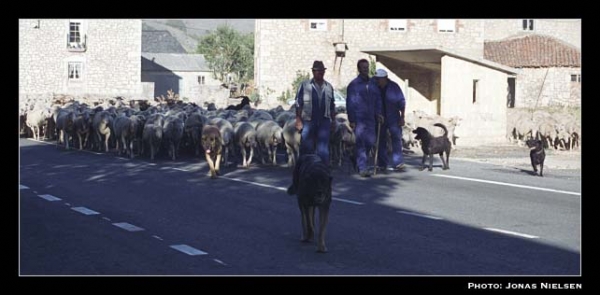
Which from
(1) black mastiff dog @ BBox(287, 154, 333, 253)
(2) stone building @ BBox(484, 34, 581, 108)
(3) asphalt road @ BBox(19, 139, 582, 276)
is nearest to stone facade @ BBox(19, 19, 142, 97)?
(2) stone building @ BBox(484, 34, 581, 108)

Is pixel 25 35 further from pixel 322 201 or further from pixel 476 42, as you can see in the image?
pixel 322 201

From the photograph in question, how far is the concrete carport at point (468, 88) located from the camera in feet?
91.1

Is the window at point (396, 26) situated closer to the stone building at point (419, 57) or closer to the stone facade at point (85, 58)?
the stone building at point (419, 57)

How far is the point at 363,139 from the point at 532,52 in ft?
136

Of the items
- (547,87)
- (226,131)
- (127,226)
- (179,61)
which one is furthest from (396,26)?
(127,226)

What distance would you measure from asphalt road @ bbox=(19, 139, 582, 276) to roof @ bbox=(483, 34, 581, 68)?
121ft

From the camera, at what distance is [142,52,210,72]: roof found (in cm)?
8744

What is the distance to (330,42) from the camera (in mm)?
52031

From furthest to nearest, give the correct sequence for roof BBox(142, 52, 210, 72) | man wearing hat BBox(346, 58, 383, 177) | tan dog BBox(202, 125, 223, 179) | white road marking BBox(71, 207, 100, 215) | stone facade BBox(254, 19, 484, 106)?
roof BBox(142, 52, 210, 72) < stone facade BBox(254, 19, 484, 106) < tan dog BBox(202, 125, 223, 179) < man wearing hat BBox(346, 58, 383, 177) < white road marking BBox(71, 207, 100, 215)

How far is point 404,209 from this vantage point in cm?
1311

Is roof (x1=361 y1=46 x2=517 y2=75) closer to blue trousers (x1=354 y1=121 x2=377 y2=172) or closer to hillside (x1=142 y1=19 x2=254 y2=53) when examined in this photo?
blue trousers (x1=354 y1=121 x2=377 y2=172)

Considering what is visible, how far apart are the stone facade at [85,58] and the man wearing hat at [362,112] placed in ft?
127

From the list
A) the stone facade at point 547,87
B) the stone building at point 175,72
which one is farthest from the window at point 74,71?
the stone facade at point 547,87

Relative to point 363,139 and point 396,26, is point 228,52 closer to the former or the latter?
point 396,26
